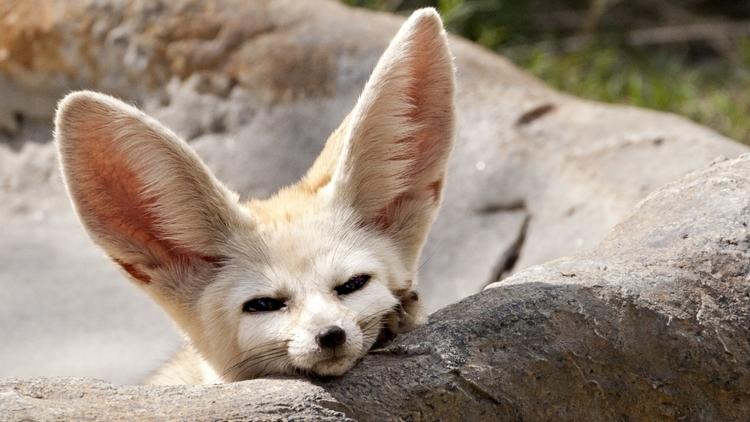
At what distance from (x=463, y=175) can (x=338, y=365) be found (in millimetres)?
3523

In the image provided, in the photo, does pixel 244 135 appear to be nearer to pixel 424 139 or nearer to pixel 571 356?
pixel 424 139

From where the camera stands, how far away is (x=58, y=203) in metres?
7.27

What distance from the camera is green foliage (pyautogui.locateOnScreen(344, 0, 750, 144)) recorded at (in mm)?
8648

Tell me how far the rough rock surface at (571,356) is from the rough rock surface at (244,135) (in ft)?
7.41

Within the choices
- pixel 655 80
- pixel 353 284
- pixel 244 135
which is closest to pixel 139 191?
pixel 353 284

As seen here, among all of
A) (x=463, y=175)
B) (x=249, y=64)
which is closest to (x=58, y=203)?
(x=249, y=64)

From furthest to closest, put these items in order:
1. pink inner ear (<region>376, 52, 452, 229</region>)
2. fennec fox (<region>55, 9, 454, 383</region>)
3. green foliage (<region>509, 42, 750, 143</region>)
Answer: green foliage (<region>509, 42, 750, 143</region>)
pink inner ear (<region>376, 52, 452, 229</region>)
fennec fox (<region>55, 9, 454, 383</region>)

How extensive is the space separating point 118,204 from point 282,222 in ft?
1.66

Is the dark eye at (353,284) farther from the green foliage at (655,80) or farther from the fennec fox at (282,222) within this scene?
the green foliage at (655,80)

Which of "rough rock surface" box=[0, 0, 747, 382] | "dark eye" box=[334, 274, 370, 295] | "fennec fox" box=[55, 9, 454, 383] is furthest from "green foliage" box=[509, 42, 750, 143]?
"dark eye" box=[334, 274, 370, 295]

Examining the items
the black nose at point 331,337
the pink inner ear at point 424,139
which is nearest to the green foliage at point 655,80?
the pink inner ear at point 424,139

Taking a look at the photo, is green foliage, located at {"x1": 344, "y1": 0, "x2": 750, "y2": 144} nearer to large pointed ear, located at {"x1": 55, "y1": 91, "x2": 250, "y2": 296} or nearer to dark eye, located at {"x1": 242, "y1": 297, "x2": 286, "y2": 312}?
large pointed ear, located at {"x1": 55, "y1": 91, "x2": 250, "y2": 296}

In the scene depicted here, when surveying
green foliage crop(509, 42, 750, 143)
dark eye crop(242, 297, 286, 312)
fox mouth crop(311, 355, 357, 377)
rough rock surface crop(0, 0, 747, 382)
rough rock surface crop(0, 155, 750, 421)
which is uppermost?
dark eye crop(242, 297, 286, 312)

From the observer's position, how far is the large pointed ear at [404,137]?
11.3 feet
